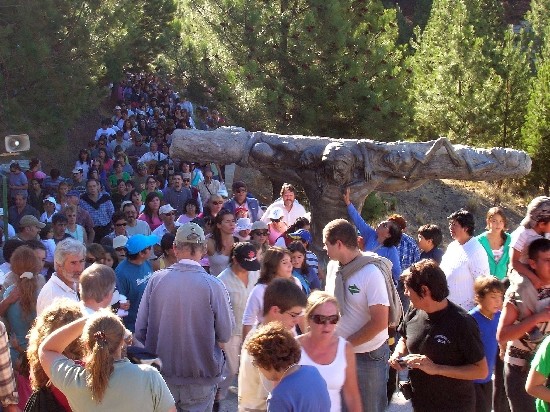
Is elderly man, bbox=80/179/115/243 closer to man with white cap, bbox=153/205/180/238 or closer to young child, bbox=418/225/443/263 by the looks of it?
man with white cap, bbox=153/205/180/238

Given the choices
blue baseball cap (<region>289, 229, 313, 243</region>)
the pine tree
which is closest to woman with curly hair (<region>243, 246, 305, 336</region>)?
blue baseball cap (<region>289, 229, 313, 243</region>)

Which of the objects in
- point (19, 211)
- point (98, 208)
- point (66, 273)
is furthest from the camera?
point (19, 211)

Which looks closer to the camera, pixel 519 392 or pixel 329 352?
pixel 329 352

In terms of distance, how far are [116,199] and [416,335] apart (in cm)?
918

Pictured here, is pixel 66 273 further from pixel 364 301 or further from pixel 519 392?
pixel 519 392

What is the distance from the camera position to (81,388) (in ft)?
13.5

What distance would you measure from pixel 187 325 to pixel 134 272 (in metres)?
1.44

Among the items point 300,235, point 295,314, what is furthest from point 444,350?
point 300,235

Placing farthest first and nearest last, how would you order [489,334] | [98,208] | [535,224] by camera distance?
1. [98,208]
2. [535,224]
3. [489,334]

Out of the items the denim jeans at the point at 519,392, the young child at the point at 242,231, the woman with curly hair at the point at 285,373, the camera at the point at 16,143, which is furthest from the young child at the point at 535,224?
the camera at the point at 16,143

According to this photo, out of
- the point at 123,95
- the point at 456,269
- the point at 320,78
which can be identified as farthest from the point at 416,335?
the point at 123,95

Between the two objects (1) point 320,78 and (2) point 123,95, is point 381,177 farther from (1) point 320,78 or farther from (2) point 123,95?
(2) point 123,95

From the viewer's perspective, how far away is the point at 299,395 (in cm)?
407

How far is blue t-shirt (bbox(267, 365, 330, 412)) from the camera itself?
13.3 feet
